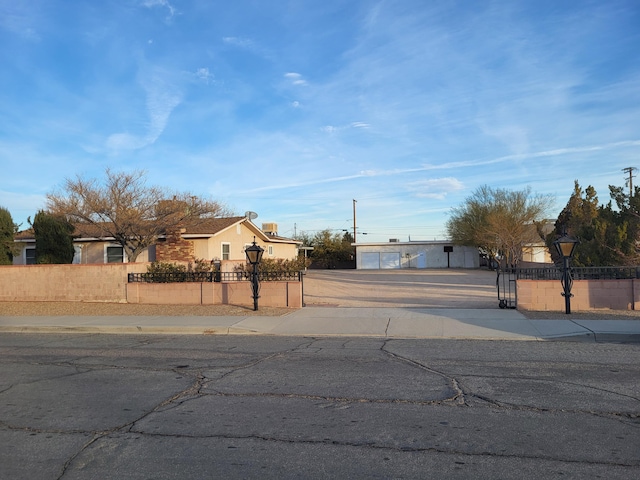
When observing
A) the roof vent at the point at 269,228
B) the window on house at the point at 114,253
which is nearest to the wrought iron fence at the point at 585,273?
the window on house at the point at 114,253

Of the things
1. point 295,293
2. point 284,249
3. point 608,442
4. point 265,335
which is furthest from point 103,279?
point 284,249

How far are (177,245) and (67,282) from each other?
21.5 ft

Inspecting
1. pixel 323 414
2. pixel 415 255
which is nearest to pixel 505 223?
pixel 415 255

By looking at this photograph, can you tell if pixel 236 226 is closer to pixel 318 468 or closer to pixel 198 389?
pixel 198 389

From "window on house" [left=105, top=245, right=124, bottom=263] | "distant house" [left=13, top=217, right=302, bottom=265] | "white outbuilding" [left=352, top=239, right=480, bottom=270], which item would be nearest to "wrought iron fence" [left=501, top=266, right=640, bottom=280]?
"distant house" [left=13, top=217, right=302, bottom=265]

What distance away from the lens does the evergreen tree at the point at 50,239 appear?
899 inches

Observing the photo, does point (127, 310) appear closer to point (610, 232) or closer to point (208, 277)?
point (208, 277)

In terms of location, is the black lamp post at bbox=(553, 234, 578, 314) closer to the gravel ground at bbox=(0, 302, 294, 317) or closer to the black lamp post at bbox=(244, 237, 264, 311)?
the gravel ground at bbox=(0, 302, 294, 317)

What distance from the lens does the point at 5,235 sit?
70.8 feet

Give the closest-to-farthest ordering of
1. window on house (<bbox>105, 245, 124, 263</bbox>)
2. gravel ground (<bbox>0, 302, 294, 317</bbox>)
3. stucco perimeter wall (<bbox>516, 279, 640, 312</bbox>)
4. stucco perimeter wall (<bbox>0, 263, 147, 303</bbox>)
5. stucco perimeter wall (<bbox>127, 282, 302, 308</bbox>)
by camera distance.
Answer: stucco perimeter wall (<bbox>516, 279, 640, 312</bbox>)
gravel ground (<bbox>0, 302, 294, 317</bbox>)
stucco perimeter wall (<bbox>127, 282, 302, 308</bbox>)
stucco perimeter wall (<bbox>0, 263, 147, 303</bbox>)
window on house (<bbox>105, 245, 124, 263</bbox>)

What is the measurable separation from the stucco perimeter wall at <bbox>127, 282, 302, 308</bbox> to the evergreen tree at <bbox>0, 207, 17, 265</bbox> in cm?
624

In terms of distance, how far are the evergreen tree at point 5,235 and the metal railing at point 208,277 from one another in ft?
20.0

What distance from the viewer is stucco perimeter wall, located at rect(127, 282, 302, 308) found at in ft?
57.1

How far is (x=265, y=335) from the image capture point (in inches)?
520
